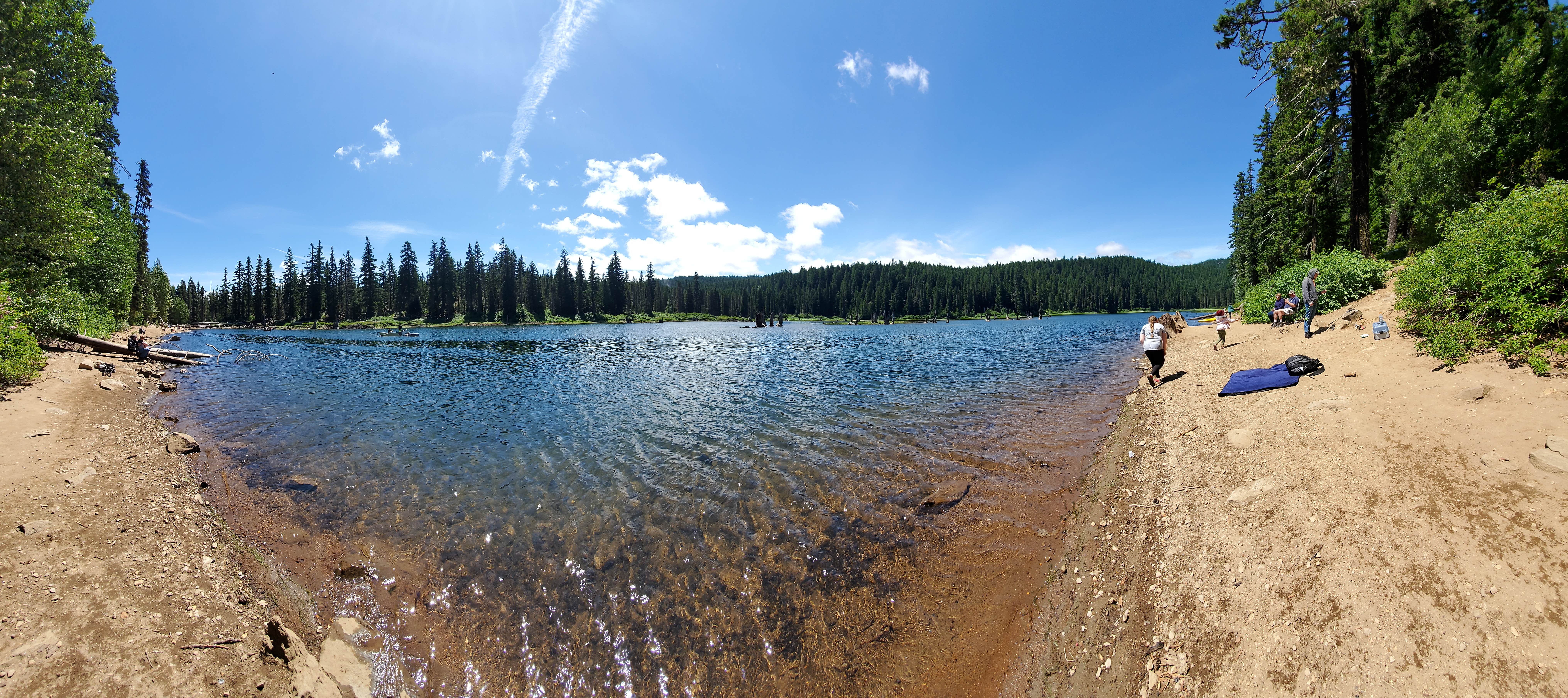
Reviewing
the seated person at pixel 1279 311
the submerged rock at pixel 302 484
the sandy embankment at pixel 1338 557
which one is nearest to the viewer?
the sandy embankment at pixel 1338 557

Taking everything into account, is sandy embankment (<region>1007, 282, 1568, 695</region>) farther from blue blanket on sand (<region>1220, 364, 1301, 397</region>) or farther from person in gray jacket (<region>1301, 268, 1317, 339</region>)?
person in gray jacket (<region>1301, 268, 1317, 339</region>)

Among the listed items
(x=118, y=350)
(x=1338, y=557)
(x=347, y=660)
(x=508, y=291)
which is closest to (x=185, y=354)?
(x=118, y=350)

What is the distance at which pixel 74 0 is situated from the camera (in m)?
17.6

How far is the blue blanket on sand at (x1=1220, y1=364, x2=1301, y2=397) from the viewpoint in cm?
1086

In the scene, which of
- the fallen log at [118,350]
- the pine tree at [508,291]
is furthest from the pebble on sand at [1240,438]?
the pine tree at [508,291]

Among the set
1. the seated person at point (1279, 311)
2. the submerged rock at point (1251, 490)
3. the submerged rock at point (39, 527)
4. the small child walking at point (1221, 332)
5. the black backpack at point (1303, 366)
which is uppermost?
the seated person at point (1279, 311)

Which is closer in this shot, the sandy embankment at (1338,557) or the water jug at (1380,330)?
the sandy embankment at (1338,557)

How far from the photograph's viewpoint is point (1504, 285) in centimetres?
851

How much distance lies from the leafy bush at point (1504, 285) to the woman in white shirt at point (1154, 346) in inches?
207

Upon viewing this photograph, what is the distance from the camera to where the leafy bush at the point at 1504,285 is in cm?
780

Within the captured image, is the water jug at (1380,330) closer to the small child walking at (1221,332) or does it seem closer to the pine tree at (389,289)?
the small child walking at (1221,332)

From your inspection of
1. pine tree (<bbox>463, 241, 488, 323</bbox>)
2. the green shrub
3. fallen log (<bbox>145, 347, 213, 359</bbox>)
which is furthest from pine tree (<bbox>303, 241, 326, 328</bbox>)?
the green shrub

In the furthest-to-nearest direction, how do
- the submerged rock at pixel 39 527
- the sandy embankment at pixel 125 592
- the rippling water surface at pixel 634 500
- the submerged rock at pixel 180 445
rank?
1. the submerged rock at pixel 180 445
2. the submerged rock at pixel 39 527
3. the rippling water surface at pixel 634 500
4. the sandy embankment at pixel 125 592

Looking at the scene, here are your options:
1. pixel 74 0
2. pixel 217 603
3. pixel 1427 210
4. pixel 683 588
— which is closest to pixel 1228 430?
pixel 683 588
